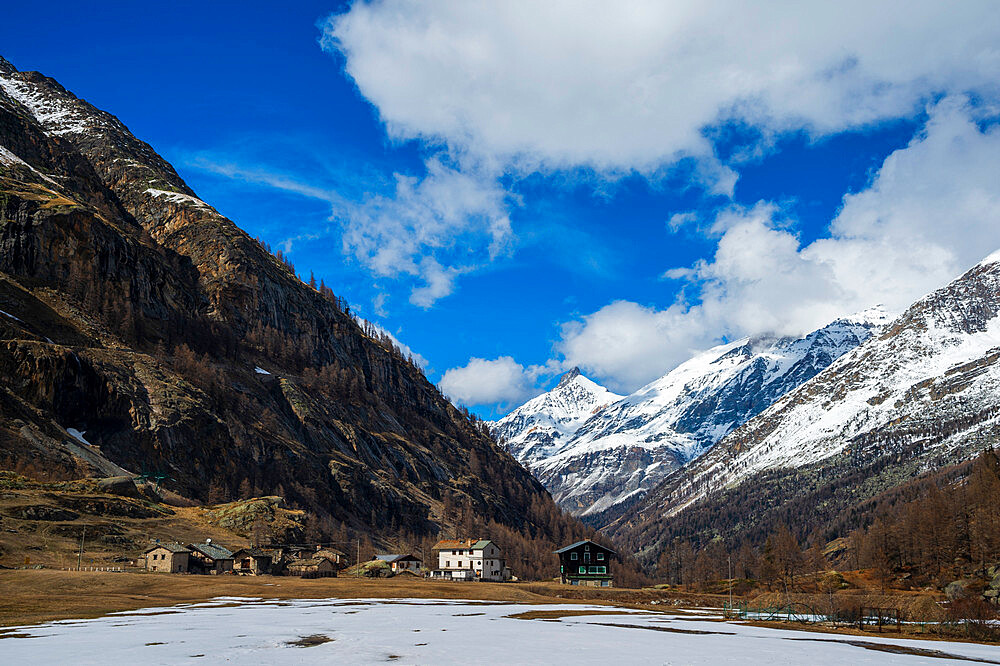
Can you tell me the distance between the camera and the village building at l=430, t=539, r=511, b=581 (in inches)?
6255

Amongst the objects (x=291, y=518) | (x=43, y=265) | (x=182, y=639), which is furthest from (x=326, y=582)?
(x=43, y=265)

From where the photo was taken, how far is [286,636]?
46.8 meters

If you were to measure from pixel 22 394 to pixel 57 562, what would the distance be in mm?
69700

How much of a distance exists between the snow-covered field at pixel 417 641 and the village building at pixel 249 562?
2318 inches

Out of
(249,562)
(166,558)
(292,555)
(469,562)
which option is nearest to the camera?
(166,558)

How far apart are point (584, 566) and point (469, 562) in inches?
1000

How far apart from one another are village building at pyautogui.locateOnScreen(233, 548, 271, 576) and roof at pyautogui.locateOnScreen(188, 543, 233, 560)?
173 centimetres

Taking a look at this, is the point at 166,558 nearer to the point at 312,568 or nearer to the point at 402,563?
the point at 312,568

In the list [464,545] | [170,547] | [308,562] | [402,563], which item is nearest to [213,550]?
[170,547]

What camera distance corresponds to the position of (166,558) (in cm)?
10825

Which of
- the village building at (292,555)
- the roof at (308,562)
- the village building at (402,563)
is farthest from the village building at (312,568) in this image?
the village building at (402,563)

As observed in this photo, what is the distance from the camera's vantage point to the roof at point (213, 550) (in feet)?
388

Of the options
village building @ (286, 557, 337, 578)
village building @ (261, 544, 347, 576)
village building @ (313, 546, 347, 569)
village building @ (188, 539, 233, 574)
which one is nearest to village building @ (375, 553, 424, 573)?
village building @ (313, 546, 347, 569)

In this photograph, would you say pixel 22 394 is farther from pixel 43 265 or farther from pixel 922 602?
pixel 922 602
